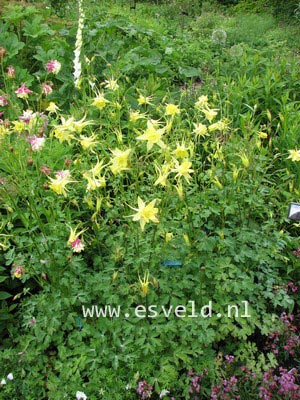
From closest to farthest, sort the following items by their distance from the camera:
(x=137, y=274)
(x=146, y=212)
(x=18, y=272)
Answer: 1. (x=146, y=212)
2. (x=18, y=272)
3. (x=137, y=274)

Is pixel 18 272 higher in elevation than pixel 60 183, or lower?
lower

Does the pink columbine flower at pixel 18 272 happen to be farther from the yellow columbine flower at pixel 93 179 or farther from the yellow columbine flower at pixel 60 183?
the yellow columbine flower at pixel 93 179

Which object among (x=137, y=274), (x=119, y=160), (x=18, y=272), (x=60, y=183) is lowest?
(x=137, y=274)

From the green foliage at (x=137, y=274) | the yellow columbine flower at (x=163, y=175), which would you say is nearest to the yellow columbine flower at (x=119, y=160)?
the green foliage at (x=137, y=274)

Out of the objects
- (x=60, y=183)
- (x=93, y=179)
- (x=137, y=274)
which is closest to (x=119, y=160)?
(x=93, y=179)

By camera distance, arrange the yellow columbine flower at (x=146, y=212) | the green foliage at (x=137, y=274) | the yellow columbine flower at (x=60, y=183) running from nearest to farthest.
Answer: the yellow columbine flower at (x=146, y=212) < the yellow columbine flower at (x=60, y=183) < the green foliage at (x=137, y=274)

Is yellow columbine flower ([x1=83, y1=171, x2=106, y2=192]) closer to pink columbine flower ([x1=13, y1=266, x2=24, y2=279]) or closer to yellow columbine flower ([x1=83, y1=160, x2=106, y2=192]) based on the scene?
yellow columbine flower ([x1=83, y1=160, x2=106, y2=192])

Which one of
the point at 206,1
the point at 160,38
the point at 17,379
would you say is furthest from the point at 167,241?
the point at 206,1

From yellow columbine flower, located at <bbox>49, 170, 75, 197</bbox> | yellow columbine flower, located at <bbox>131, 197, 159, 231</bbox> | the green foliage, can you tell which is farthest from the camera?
the green foliage

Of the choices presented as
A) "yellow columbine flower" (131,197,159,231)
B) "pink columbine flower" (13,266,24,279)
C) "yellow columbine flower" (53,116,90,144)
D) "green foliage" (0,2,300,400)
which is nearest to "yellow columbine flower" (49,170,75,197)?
"green foliage" (0,2,300,400)

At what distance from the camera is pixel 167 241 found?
6.49ft

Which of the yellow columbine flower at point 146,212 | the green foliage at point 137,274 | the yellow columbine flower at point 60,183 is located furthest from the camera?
the green foliage at point 137,274

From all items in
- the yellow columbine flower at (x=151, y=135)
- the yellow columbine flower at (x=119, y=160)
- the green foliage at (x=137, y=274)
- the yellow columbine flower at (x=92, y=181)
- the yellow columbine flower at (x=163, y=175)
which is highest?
the yellow columbine flower at (x=151, y=135)

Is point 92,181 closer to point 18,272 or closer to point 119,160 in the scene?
point 119,160
